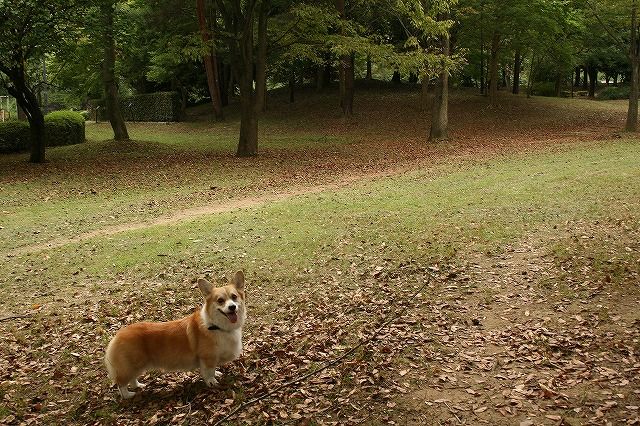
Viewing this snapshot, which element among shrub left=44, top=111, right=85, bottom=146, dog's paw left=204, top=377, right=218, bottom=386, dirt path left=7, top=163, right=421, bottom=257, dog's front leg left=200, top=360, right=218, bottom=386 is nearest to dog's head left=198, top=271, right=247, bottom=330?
dog's front leg left=200, top=360, right=218, bottom=386

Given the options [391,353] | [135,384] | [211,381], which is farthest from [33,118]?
[391,353]

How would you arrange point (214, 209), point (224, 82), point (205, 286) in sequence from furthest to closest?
point (224, 82), point (214, 209), point (205, 286)

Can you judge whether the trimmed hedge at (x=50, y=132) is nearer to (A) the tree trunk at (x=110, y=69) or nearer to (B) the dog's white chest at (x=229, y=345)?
(A) the tree trunk at (x=110, y=69)

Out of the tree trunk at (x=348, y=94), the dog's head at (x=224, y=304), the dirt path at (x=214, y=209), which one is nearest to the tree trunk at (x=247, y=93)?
the dirt path at (x=214, y=209)

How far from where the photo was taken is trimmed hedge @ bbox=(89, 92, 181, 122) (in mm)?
38000

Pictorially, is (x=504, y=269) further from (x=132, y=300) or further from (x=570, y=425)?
(x=132, y=300)

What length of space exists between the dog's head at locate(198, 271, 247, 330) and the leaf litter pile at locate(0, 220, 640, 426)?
0.85m

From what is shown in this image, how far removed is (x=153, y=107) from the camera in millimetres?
38594

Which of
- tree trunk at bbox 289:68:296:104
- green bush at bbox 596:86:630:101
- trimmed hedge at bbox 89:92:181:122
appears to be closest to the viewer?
trimmed hedge at bbox 89:92:181:122

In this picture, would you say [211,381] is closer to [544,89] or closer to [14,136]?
[14,136]

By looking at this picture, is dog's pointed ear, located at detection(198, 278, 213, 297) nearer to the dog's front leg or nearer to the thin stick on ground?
the dog's front leg

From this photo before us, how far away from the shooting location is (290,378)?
5.71m

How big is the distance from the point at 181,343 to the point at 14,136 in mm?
23005

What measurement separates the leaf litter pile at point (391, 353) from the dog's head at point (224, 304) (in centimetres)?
85
